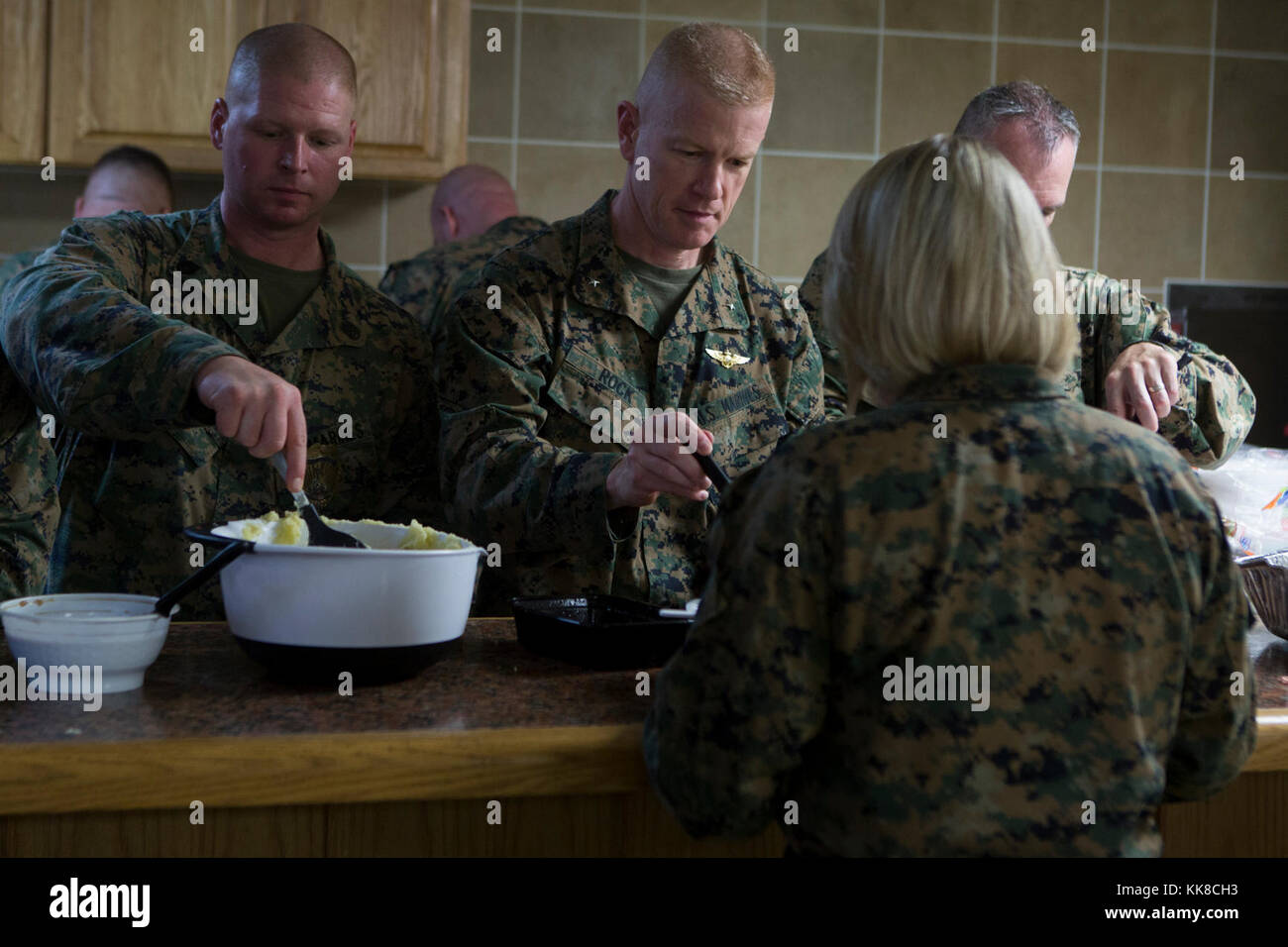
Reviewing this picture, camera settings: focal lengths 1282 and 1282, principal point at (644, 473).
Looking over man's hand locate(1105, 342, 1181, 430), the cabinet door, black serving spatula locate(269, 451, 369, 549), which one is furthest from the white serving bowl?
the cabinet door

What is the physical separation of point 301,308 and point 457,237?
141cm

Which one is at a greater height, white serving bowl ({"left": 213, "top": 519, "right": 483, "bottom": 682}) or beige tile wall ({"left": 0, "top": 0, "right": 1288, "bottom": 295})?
beige tile wall ({"left": 0, "top": 0, "right": 1288, "bottom": 295})

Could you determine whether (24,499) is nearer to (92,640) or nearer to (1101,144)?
(92,640)

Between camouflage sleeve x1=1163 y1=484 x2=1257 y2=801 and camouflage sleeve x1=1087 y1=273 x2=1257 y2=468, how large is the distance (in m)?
1.20

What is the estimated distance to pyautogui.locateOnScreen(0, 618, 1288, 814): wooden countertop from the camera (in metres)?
1.03

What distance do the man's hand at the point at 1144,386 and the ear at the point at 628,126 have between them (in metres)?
0.81

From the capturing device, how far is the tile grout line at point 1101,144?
3.78 meters

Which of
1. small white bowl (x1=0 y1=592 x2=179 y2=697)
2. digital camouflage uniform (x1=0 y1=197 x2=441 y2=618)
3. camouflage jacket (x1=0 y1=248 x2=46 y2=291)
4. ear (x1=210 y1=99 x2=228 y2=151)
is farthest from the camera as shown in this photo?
camouflage jacket (x1=0 y1=248 x2=46 y2=291)

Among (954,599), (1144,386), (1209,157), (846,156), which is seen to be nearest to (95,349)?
(954,599)

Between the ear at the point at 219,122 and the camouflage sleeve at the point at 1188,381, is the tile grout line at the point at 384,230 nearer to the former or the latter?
the ear at the point at 219,122

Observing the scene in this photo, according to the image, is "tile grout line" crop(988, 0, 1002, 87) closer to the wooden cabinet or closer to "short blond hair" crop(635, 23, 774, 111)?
the wooden cabinet

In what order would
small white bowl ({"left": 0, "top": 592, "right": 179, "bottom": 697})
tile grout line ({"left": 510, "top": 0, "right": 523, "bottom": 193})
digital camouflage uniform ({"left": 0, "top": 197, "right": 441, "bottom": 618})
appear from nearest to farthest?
1. small white bowl ({"left": 0, "top": 592, "right": 179, "bottom": 697})
2. digital camouflage uniform ({"left": 0, "top": 197, "right": 441, "bottom": 618})
3. tile grout line ({"left": 510, "top": 0, "right": 523, "bottom": 193})

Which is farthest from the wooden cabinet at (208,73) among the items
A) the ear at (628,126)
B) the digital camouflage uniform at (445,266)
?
the ear at (628,126)
